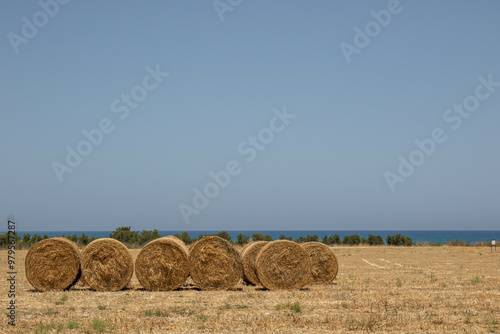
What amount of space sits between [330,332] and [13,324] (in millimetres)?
6138

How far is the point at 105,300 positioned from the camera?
14.2 m

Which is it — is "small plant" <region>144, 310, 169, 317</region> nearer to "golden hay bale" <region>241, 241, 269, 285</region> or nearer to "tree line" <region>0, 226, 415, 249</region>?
"golden hay bale" <region>241, 241, 269, 285</region>

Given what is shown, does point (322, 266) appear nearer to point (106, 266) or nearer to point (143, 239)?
point (106, 266)

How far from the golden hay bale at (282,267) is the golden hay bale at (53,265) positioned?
5647 millimetres

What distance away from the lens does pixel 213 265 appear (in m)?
16.8

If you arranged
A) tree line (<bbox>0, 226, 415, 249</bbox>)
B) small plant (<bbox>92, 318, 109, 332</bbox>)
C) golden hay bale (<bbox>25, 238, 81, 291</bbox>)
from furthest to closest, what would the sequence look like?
tree line (<bbox>0, 226, 415, 249</bbox>), golden hay bale (<bbox>25, 238, 81, 291</bbox>), small plant (<bbox>92, 318, 109, 332</bbox>)

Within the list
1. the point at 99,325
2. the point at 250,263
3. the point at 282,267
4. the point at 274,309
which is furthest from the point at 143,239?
the point at 99,325

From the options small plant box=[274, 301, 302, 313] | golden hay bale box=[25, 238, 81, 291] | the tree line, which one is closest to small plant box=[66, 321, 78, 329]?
small plant box=[274, 301, 302, 313]

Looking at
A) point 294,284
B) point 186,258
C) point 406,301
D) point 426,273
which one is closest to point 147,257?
point 186,258

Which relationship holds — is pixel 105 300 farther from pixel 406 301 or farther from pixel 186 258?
pixel 406 301

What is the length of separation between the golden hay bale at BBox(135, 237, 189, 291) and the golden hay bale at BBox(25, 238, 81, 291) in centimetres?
198

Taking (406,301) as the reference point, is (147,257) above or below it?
above

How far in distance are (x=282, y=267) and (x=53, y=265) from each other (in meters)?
7.01

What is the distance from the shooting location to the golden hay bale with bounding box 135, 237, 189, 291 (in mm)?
16516
